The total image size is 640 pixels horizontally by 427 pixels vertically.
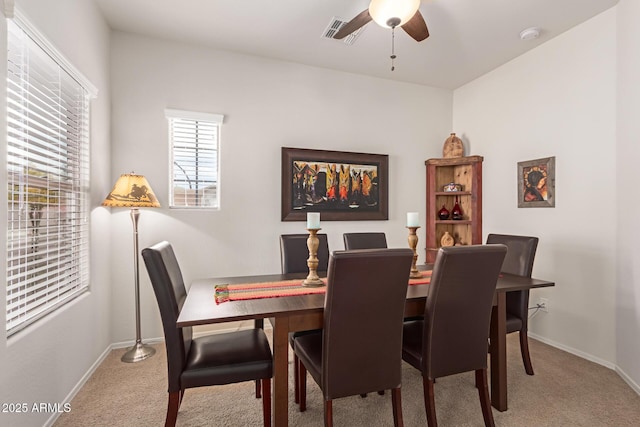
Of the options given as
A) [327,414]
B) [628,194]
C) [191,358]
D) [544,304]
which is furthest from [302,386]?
[628,194]

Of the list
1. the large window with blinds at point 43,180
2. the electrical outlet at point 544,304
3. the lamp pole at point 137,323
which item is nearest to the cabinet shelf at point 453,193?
the electrical outlet at point 544,304

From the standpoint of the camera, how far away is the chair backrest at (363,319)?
1.52m

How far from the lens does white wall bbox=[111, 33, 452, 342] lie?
10.1ft

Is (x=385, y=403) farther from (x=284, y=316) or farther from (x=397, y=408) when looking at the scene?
(x=284, y=316)

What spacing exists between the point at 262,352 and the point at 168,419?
1.75 feet

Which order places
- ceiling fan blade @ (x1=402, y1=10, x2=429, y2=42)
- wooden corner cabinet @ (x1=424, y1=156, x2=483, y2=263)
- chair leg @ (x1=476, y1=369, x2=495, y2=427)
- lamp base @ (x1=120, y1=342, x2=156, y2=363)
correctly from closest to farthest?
chair leg @ (x1=476, y1=369, x2=495, y2=427)
ceiling fan blade @ (x1=402, y1=10, x2=429, y2=42)
lamp base @ (x1=120, y1=342, x2=156, y2=363)
wooden corner cabinet @ (x1=424, y1=156, x2=483, y2=263)

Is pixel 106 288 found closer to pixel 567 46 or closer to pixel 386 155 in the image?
pixel 386 155

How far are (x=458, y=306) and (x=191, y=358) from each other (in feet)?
4.70

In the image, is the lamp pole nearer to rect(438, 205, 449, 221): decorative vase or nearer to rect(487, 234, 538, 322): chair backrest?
rect(487, 234, 538, 322): chair backrest

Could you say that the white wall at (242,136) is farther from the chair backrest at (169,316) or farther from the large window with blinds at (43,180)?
the chair backrest at (169,316)

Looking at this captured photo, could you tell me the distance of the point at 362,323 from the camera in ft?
5.26

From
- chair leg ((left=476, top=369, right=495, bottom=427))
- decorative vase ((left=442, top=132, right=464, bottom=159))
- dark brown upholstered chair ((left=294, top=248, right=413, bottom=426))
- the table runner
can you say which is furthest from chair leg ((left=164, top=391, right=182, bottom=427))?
decorative vase ((left=442, top=132, right=464, bottom=159))

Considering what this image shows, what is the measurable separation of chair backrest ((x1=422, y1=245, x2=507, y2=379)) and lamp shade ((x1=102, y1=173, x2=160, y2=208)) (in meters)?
2.19

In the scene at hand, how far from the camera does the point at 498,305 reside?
2.11m
